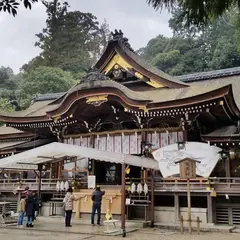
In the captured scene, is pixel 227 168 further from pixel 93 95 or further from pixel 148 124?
pixel 93 95

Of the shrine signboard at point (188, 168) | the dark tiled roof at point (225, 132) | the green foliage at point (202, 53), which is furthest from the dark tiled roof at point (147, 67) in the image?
the green foliage at point (202, 53)

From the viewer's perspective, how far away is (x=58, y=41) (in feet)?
172

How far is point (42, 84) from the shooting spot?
3922 cm

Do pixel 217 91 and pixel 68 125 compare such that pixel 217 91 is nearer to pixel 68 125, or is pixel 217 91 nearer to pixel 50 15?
pixel 68 125

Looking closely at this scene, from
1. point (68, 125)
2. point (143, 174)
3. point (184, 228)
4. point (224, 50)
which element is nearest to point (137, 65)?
point (68, 125)

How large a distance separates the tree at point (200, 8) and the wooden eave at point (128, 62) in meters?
11.3

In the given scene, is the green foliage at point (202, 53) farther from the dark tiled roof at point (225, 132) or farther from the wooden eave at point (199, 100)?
the wooden eave at point (199, 100)

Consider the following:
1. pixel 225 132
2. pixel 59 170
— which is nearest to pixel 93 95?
pixel 59 170

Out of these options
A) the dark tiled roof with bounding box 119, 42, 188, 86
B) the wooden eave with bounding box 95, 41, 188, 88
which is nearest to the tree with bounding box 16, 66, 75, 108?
the wooden eave with bounding box 95, 41, 188, 88

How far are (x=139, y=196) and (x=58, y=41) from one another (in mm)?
43096

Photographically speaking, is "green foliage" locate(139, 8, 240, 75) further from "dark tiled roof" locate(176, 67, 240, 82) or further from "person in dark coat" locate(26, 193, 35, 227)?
"person in dark coat" locate(26, 193, 35, 227)

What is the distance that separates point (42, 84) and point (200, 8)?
3642 cm

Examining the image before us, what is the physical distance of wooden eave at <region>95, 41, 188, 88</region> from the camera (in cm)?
1571

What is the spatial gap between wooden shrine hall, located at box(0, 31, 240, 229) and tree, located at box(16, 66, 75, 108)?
21405 mm
